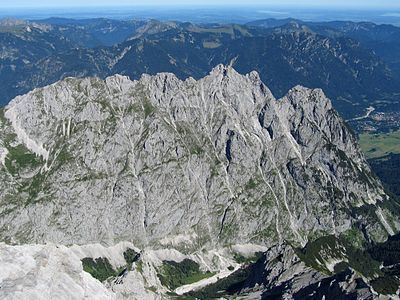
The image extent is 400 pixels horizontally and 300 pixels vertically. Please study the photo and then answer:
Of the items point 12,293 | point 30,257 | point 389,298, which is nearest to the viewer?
point 12,293

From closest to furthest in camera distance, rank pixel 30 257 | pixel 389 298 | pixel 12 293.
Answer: pixel 12 293 < pixel 389 298 < pixel 30 257

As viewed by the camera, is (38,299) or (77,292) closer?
(38,299)

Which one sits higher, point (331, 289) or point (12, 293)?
point (12, 293)

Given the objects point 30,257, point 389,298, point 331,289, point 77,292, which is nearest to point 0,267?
point 30,257

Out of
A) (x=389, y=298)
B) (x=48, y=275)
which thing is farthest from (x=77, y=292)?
(x=389, y=298)

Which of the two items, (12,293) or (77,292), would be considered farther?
(77,292)

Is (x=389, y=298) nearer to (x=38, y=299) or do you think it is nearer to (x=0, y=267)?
(x=38, y=299)

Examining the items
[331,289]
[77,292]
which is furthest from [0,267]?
[331,289]

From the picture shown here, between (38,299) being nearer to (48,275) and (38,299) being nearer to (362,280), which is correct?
(48,275)

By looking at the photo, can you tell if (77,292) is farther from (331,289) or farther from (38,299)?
(331,289)
